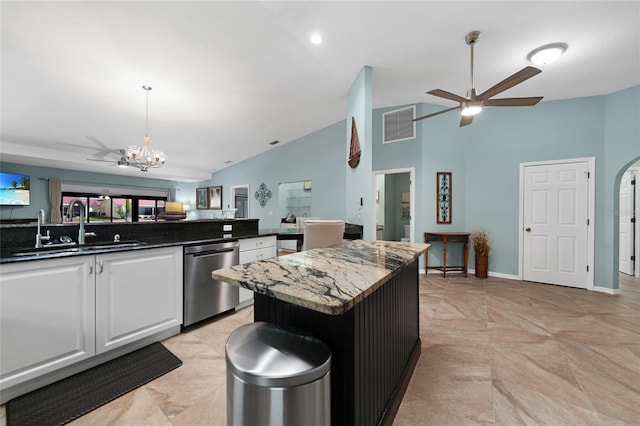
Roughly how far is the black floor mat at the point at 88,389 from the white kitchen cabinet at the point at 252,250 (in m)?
1.04

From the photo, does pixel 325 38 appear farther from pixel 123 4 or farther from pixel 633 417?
pixel 633 417

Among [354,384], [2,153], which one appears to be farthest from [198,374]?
[2,153]

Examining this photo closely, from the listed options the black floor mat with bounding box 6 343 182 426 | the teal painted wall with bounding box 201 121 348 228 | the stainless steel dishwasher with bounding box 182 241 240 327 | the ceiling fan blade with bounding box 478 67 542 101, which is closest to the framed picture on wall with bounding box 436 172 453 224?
the teal painted wall with bounding box 201 121 348 228

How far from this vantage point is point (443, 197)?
4965mm

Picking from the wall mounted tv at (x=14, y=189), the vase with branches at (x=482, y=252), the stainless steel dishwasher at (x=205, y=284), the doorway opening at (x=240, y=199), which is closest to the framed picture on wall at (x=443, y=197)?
the vase with branches at (x=482, y=252)

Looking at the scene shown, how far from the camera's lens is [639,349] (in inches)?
89.7

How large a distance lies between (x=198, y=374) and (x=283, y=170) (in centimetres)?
579

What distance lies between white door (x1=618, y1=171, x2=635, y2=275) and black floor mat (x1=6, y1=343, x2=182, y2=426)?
709 cm

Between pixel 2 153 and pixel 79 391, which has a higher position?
pixel 2 153

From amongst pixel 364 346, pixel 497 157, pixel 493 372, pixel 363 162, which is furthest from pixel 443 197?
pixel 364 346

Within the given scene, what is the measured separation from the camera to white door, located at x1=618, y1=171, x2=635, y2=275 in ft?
15.3

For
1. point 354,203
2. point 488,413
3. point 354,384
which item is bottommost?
point 488,413

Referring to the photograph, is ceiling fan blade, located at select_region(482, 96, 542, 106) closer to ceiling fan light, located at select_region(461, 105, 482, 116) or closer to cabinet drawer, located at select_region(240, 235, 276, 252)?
ceiling fan light, located at select_region(461, 105, 482, 116)

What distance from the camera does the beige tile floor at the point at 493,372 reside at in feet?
5.09
